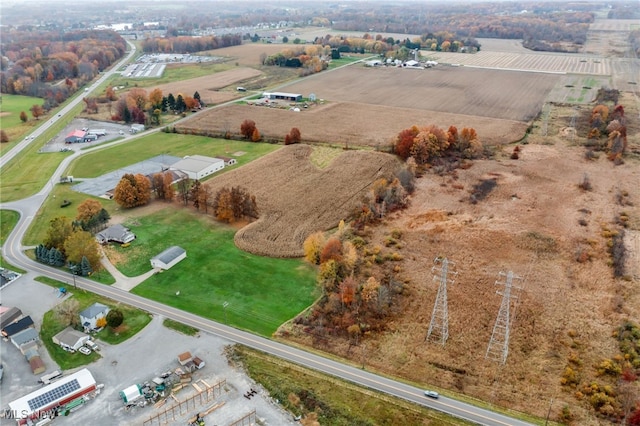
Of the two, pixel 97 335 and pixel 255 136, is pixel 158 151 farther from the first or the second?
pixel 97 335

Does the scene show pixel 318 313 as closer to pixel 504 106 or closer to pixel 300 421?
pixel 300 421

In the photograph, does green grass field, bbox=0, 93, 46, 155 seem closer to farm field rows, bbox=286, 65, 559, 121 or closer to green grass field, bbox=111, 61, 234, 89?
green grass field, bbox=111, 61, 234, 89

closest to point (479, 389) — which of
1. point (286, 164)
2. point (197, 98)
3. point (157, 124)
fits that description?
point (286, 164)

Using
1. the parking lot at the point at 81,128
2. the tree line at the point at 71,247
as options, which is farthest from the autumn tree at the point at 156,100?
the tree line at the point at 71,247

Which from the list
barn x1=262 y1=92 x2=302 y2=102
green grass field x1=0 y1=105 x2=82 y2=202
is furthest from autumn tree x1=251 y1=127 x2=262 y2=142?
green grass field x1=0 y1=105 x2=82 y2=202

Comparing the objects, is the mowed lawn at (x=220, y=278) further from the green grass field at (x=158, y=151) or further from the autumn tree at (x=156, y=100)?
the autumn tree at (x=156, y=100)
